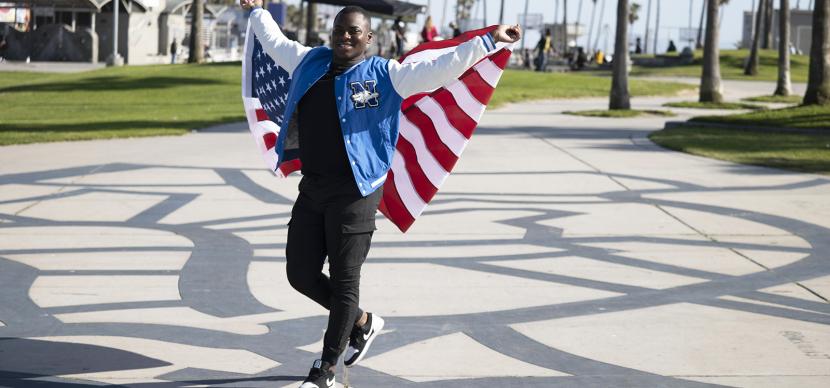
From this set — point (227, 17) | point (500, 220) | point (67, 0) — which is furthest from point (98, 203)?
point (227, 17)

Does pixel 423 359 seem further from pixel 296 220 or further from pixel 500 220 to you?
pixel 500 220

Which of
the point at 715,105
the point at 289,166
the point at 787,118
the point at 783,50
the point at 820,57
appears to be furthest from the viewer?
the point at 783,50

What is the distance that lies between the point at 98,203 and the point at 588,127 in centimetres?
1254

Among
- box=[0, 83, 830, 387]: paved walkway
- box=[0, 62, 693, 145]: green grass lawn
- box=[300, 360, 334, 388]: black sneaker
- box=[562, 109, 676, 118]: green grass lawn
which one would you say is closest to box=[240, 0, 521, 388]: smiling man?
box=[300, 360, 334, 388]: black sneaker

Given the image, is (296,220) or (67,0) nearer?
(296,220)

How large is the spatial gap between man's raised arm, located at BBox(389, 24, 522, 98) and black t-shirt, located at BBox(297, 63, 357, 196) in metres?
0.27

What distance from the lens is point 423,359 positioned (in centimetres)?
630

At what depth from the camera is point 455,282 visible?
8367 millimetres

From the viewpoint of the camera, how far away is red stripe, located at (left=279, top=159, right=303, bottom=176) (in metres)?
6.15

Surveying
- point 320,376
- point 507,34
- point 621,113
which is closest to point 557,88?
point 621,113

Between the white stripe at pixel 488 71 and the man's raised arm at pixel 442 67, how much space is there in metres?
0.73

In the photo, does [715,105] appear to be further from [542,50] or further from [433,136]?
[433,136]

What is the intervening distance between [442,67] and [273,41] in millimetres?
1028

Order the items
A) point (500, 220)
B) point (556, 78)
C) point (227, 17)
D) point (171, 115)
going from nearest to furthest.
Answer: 1. point (500, 220)
2. point (171, 115)
3. point (556, 78)
4. point (227, 17)
